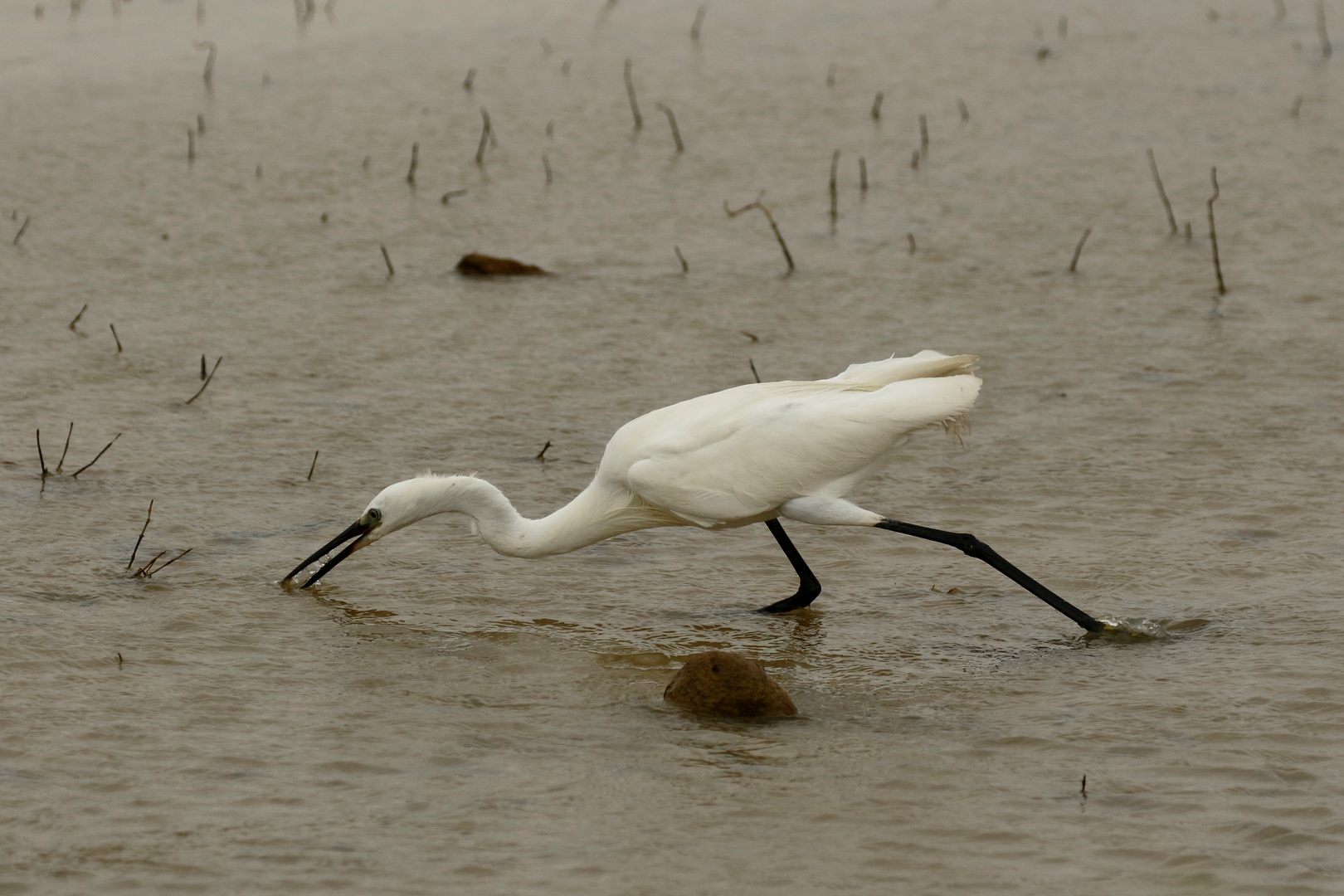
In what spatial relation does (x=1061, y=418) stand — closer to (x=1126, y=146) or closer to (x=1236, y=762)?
(x=1236, y=762)

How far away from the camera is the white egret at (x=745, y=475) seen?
570 centimetres

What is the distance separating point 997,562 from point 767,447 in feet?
2.80

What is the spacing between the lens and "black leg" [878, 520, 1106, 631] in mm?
5602

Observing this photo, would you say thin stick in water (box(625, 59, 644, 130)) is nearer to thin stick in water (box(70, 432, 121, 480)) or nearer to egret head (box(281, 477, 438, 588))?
thin stick in water (box(70, 432, 121, 480))

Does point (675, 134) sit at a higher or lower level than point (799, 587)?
higher

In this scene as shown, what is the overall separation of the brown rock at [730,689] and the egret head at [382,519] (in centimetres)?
139

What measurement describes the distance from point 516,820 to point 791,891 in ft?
2.40

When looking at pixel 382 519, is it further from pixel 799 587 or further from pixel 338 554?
pixel 799 587

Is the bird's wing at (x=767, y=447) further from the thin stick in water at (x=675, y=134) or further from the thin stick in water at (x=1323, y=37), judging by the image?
the thin stick in water at (x=1323, y=37)

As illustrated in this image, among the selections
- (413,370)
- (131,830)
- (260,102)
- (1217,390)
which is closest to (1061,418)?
(1217,390)

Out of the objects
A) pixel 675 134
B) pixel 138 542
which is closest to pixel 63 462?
pixel 138 542

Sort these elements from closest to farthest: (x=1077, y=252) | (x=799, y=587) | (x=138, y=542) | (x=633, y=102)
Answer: (x=138, y=542), (x=799, y=587), (x=1077, y=252), (x=633, y=102)

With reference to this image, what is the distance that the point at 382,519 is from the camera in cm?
587

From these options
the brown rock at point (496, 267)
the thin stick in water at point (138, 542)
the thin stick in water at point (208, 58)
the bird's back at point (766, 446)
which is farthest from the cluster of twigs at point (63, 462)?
the thin stick in water at point (208, 58)
